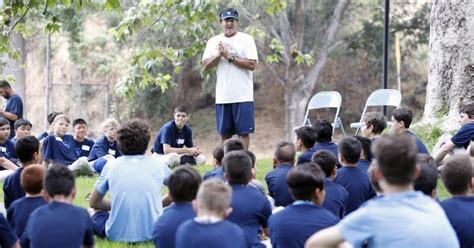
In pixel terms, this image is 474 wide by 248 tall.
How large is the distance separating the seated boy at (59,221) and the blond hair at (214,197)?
87cm

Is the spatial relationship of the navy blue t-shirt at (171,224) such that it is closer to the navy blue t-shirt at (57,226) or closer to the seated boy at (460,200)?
the navy blue t-shirt at (57,226)

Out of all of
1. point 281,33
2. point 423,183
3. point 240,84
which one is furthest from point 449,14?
point 281,33

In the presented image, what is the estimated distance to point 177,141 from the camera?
1125 cm

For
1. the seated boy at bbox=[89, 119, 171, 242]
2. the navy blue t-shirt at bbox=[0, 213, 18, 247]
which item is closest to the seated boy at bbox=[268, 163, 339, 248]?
the seated boy at bbox=[89, 119, 171, 242]

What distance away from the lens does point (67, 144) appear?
35.1 ft

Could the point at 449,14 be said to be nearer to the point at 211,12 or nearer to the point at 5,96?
the point at 211,12

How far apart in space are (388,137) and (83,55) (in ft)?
83.0

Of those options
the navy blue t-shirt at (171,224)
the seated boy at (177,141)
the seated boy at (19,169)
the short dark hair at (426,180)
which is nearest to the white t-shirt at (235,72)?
the seated boy at (177,141)

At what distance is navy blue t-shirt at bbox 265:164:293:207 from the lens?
6605mm

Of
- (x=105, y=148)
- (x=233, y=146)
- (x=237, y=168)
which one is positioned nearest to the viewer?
(x=237, y=168)

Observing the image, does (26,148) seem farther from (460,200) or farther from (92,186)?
(460,200)

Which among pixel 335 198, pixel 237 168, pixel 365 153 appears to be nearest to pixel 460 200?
pixel 335 198

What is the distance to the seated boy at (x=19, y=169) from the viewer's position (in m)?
6.15

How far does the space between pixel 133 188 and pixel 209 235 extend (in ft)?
6.22
